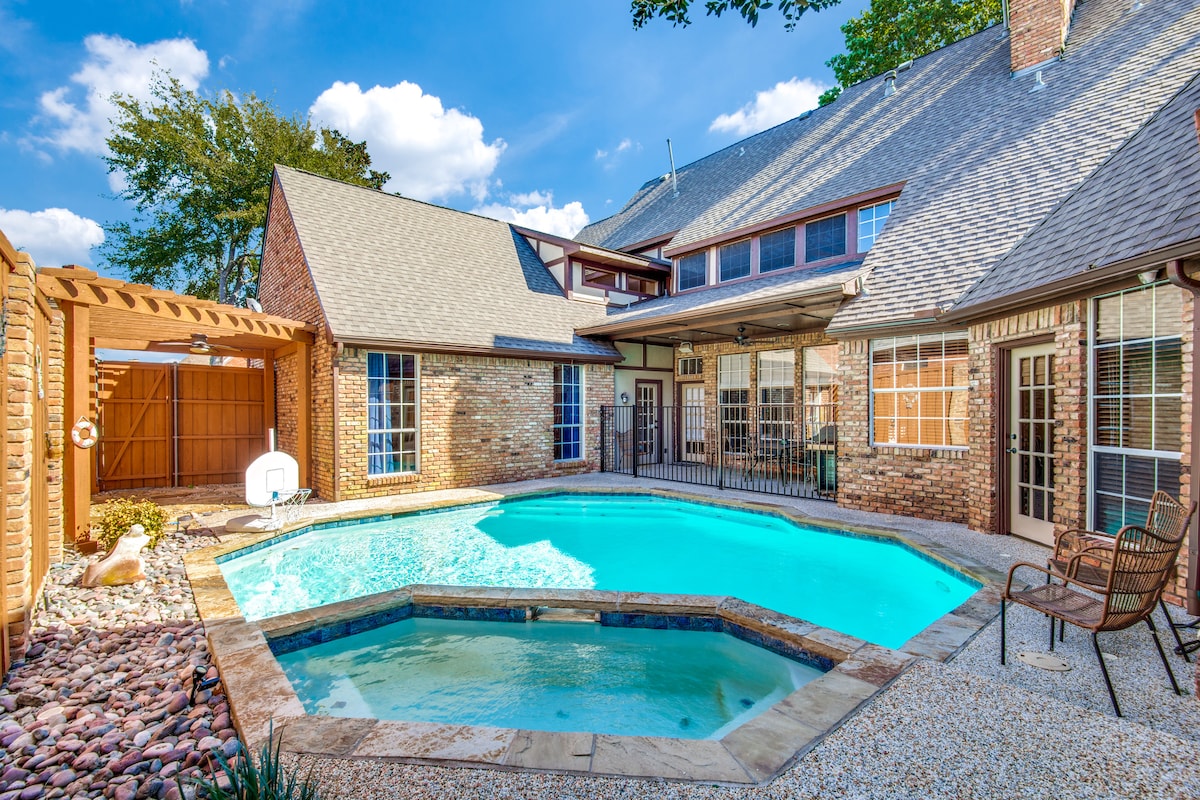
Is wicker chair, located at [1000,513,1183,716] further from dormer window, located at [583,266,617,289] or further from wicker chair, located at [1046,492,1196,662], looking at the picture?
dormer window, located at [583,266,617,289]

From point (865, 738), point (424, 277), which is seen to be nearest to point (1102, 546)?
point (865, 738)

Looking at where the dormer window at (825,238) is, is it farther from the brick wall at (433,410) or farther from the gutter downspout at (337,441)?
the gutter downspout at (337,441)

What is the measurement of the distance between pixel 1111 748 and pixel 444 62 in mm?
15227

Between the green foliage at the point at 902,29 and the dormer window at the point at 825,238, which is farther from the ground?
the green foliage at the point at 902,29

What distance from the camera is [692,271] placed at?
513 inches

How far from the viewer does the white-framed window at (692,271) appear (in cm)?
1271

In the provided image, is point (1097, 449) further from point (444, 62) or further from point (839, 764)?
point (444, 62)

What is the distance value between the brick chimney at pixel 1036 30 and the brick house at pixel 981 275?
38 mm

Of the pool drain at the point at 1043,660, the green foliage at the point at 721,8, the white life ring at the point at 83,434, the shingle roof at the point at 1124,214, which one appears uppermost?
the green foliage at the point at 721,8

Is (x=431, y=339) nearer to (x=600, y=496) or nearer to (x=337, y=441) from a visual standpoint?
(x=337, y=441)

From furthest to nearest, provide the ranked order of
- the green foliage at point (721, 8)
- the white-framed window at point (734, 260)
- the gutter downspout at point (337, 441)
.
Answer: the white-framed window at point (734, 260) < the gutter downspout at point (337, 441) < the green foliage at point (721, 8)

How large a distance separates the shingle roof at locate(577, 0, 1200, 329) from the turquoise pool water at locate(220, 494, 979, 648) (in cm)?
338

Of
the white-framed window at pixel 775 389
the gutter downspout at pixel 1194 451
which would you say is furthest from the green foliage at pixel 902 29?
the gutter downspout at pixel 1194 451

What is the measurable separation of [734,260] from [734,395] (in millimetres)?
3110
